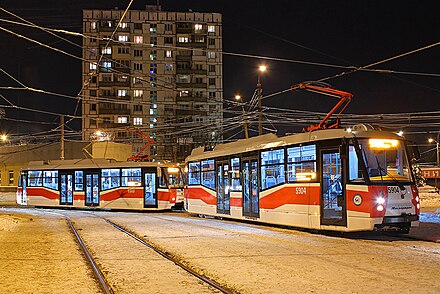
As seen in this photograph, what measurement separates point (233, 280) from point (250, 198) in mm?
11173

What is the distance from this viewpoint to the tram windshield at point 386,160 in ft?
47.9

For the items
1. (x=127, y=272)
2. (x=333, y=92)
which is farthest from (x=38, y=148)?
(x=127, y=272)

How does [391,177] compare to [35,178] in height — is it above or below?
below

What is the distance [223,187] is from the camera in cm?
2205

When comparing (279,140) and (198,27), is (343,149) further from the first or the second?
(198,27)

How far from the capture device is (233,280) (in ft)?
29.1

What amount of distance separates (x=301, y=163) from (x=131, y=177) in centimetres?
1629

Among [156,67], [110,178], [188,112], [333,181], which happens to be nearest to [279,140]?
[333,181]

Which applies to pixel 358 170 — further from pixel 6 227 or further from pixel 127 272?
pixel 6 227

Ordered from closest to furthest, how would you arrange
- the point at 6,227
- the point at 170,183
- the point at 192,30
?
the point at 6,227
the point at 170,183
the point at 192,30

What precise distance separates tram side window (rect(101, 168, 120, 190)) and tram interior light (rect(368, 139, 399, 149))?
19.5m

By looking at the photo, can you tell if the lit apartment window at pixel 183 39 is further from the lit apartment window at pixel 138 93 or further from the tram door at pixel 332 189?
the tram door at pixel 332 189

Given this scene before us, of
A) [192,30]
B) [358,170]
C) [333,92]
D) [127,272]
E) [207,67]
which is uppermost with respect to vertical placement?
[192,30]

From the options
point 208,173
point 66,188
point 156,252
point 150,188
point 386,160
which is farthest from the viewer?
point 66,188
